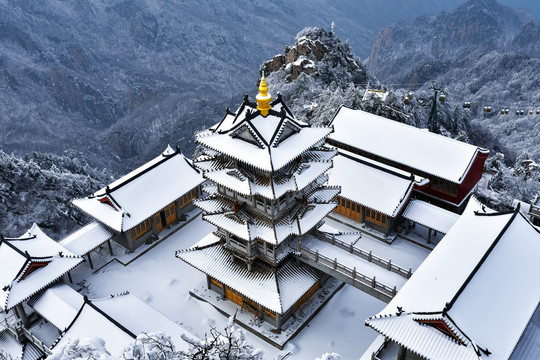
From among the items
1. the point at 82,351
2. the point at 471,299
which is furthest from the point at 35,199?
the point at 471,299

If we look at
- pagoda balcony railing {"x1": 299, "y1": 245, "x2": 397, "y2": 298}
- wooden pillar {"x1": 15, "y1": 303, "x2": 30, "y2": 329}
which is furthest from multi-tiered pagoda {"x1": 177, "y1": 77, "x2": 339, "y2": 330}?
wooden pillar {"x1": 15, "y1": 303, "x2": 30, "y2": 329}

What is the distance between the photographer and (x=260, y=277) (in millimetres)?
34562

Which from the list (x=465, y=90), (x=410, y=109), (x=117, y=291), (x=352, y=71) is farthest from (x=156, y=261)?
(x=465, y=90)

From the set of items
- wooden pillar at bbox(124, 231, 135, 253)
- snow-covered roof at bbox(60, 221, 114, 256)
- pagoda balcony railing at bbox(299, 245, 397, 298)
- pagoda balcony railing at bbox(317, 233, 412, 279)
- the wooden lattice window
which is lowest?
snow-covered roof at bbox(60, 221, 114, 256)

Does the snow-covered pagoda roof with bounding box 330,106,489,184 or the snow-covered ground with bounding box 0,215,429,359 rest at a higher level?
the snow-covered pagoda roof with bounding box 330,106,489,184

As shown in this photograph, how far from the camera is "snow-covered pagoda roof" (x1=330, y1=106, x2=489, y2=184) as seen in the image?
147ft

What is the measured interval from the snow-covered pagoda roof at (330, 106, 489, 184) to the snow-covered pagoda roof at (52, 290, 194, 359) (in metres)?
26.9

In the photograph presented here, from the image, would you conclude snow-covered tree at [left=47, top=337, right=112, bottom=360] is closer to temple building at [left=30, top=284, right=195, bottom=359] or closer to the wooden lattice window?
temple building at [left=30, top=284, right=195, bottom=359]

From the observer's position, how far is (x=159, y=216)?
45.6m

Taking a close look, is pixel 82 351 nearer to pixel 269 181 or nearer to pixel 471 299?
pixel 269 181

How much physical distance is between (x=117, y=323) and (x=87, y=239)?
12.7m

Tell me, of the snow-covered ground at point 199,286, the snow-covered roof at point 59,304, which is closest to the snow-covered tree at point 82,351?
the snow-covered roof at point 59,304

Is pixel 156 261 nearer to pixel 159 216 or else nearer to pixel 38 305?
pixel 159 216

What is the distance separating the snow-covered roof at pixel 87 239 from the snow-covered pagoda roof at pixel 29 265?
1252 mm
